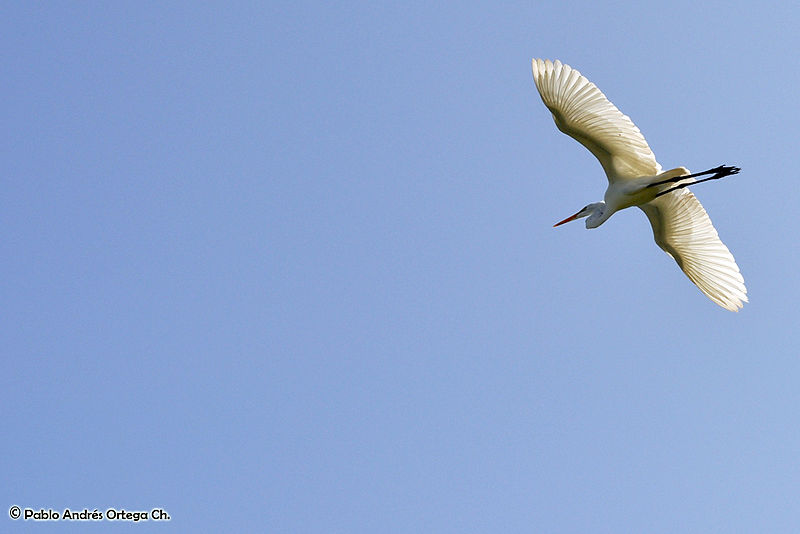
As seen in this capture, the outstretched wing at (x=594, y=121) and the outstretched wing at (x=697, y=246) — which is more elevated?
the outstretched wing at (x=594, y=121)

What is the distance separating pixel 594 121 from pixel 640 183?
1302mm

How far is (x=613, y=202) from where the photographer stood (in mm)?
13664

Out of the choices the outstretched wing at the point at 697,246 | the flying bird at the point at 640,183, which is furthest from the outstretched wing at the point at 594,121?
the outstretched wing at the point at 697,246

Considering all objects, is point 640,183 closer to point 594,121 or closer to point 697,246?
point 594,121

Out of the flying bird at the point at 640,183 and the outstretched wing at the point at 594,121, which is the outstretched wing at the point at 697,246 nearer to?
the flying bird at the point at 640,183

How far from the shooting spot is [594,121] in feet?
41.2

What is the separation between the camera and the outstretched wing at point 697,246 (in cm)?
1393

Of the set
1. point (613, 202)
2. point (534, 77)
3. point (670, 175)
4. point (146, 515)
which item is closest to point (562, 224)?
point (613, 202)

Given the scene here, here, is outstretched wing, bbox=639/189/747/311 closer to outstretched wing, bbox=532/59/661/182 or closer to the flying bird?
the flying bird

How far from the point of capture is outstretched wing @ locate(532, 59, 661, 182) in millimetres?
12109

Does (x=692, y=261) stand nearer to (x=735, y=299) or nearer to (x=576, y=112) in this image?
(x=735, y=299)

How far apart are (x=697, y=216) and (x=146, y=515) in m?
10.0

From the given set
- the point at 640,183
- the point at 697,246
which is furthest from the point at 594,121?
the point at 697,246

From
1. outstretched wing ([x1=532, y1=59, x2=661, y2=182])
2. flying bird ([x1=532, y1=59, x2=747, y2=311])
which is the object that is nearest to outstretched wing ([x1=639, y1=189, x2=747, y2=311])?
flying bird ([x1=532, y1=59, x2=747, y2=311])
